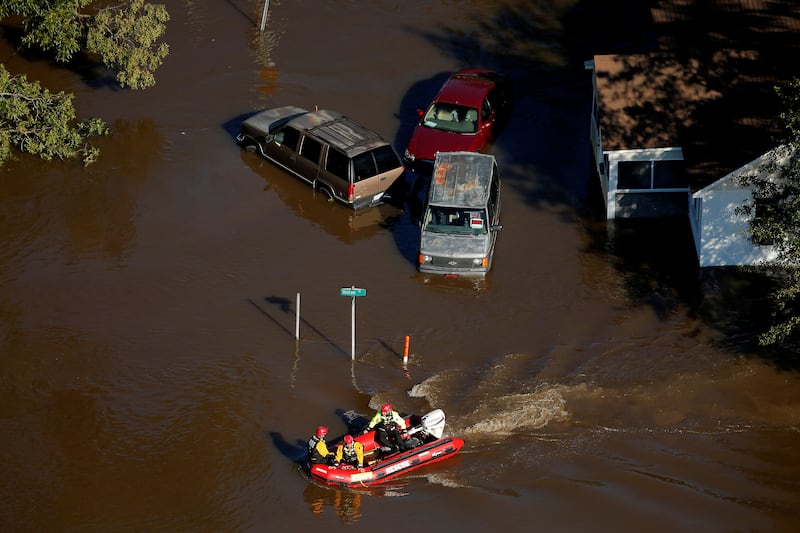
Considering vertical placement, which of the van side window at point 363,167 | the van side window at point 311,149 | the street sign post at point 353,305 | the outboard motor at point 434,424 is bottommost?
the outboard motor at point 434,424

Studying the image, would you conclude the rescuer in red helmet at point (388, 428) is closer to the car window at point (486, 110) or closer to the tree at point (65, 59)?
Answer: the car window at point (486, 110)

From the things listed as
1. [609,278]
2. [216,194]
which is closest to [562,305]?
[609,278]

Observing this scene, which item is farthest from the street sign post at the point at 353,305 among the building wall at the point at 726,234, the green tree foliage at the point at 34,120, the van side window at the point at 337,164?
the green tree foliage at the point at 34,120

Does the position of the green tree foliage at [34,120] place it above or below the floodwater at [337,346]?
above

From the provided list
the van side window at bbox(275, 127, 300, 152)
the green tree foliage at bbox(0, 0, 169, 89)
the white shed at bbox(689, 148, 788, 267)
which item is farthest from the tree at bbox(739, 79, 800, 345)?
the green tree foliage at bbox(0, 0, 169, 89)

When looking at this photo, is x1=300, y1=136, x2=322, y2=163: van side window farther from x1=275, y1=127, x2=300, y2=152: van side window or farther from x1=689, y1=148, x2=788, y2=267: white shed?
x1=689, y1=148, x2=788, y2=267: white shed

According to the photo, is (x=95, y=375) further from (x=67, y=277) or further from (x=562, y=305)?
(x=562, y=305)

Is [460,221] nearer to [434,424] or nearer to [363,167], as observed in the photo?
[363,167]
